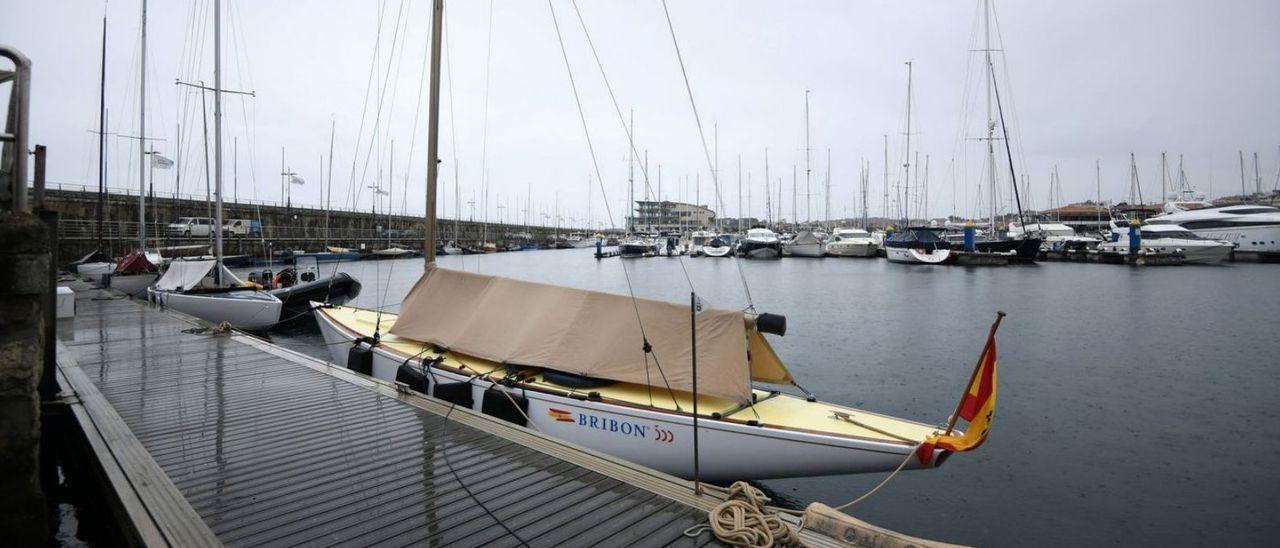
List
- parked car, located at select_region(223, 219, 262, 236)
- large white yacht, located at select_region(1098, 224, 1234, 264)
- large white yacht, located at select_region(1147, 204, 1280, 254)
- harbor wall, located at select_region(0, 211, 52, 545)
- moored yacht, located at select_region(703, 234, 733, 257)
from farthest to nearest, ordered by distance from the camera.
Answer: moored yacht, located at select_region(703, 234, 733, 257), parked car, located at select_region(223, 219, 262, 236), large white yacht, located at select_region(1147, 204, 1280, 254), large white yacht, located at select_region(1098, 224, 1234, 264), harbor wall, located at select_region(0, 211, 52, 545)

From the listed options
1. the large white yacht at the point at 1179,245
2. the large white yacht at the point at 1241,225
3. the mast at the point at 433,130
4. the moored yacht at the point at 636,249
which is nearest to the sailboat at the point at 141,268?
the mast at the point at 433,130

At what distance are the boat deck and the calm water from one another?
4989mm

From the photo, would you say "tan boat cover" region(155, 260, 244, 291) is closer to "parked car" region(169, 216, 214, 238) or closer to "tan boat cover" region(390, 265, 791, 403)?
"tan boat cover" region(390, 265, 791, 403)

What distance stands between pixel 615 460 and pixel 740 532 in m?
1.74

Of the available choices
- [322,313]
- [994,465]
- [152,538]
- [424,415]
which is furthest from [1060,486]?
[322,313]

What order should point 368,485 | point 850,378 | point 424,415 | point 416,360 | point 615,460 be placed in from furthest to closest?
point 850,378
point 416,360
point 424,415
point 615,460
point 368,485

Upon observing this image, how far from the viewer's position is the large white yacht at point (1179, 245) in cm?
5409

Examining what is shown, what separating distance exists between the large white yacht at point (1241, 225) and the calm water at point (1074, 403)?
3281cm

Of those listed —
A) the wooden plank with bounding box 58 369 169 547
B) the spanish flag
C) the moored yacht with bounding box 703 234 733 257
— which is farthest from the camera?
the moored yacht with bounding box 703 234 733 257

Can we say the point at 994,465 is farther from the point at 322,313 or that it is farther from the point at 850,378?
the point at 322,313

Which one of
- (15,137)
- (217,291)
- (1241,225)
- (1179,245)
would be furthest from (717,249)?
(15,137)

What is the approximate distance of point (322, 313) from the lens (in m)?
14.8

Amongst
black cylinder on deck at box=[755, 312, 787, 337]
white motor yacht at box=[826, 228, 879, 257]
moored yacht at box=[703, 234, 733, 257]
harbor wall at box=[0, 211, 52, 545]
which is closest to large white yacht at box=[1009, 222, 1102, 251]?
white motor yacht at box=[826, 228, 879, 257]

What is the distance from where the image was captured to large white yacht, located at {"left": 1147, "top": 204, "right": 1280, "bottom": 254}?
5602cm
